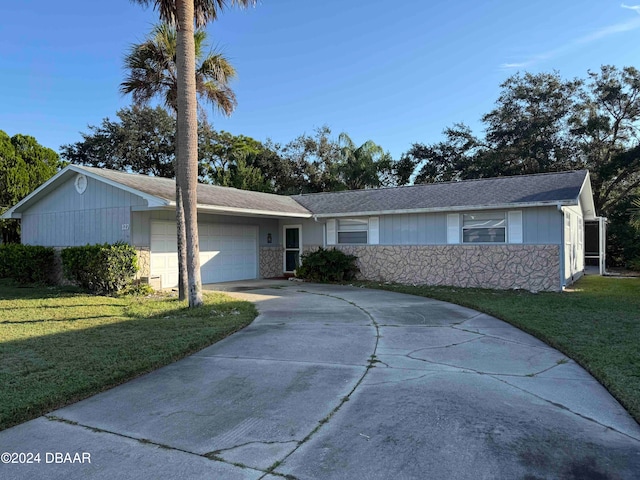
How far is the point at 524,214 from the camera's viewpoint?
1284cm

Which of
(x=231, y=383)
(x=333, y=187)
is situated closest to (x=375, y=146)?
(x=333, y=187)

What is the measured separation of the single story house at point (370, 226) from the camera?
12.6 m

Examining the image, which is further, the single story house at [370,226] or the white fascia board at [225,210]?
the single story house at [370,226]

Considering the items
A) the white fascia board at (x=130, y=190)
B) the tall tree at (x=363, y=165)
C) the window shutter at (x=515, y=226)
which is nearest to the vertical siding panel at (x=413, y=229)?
the window shutter at (x=515, y=226)

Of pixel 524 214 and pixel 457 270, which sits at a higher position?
pixel 524 214

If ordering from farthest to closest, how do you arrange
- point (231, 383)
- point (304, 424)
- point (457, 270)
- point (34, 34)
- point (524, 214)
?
point (34, 34) < point (457, 270) < point (524, 214) < point (231, 383) < point (304, 424)

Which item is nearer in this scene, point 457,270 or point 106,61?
point 457,270

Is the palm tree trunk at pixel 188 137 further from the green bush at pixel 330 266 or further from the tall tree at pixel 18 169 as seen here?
the tall tree at pixel 18 169

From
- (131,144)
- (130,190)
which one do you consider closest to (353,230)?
(130,190)

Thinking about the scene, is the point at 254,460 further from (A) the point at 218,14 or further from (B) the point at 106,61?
(B) the point at 106,61

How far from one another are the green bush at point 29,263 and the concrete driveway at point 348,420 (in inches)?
431

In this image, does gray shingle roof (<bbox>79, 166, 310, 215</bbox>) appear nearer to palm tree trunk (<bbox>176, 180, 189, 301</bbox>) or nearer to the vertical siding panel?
palm tree trunk (<bbox>176, 180, 189, 301</bbox>)

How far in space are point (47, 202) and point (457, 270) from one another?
14.2m

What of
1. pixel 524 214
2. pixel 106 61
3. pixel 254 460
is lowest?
pixel 254 460
